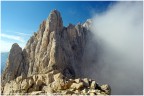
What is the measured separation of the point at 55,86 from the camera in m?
87.9

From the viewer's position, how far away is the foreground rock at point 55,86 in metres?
80.5

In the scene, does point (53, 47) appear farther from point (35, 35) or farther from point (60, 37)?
point (35, 35)

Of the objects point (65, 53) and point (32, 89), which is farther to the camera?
point (65, 53)

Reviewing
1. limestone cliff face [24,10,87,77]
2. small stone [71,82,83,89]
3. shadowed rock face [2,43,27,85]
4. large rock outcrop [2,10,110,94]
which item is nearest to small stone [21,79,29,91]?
small stone [71,82,83,89]

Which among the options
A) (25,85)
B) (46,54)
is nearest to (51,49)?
(46,54)

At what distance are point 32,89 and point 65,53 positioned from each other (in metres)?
64.5

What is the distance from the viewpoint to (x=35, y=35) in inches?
6855

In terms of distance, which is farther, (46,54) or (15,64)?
(15,64)

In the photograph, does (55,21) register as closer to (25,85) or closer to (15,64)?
(15,64)

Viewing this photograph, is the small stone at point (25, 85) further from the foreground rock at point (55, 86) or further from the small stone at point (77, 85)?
the small stone at point (77, 85)

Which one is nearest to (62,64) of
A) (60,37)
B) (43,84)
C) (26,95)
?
(60,37)

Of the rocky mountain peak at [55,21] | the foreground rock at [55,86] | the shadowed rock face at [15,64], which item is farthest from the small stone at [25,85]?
the rocky mountain peak at [55,21]

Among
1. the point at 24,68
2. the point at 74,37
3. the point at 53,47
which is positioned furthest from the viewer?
the point at 74,37

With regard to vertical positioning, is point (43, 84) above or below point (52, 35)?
below
